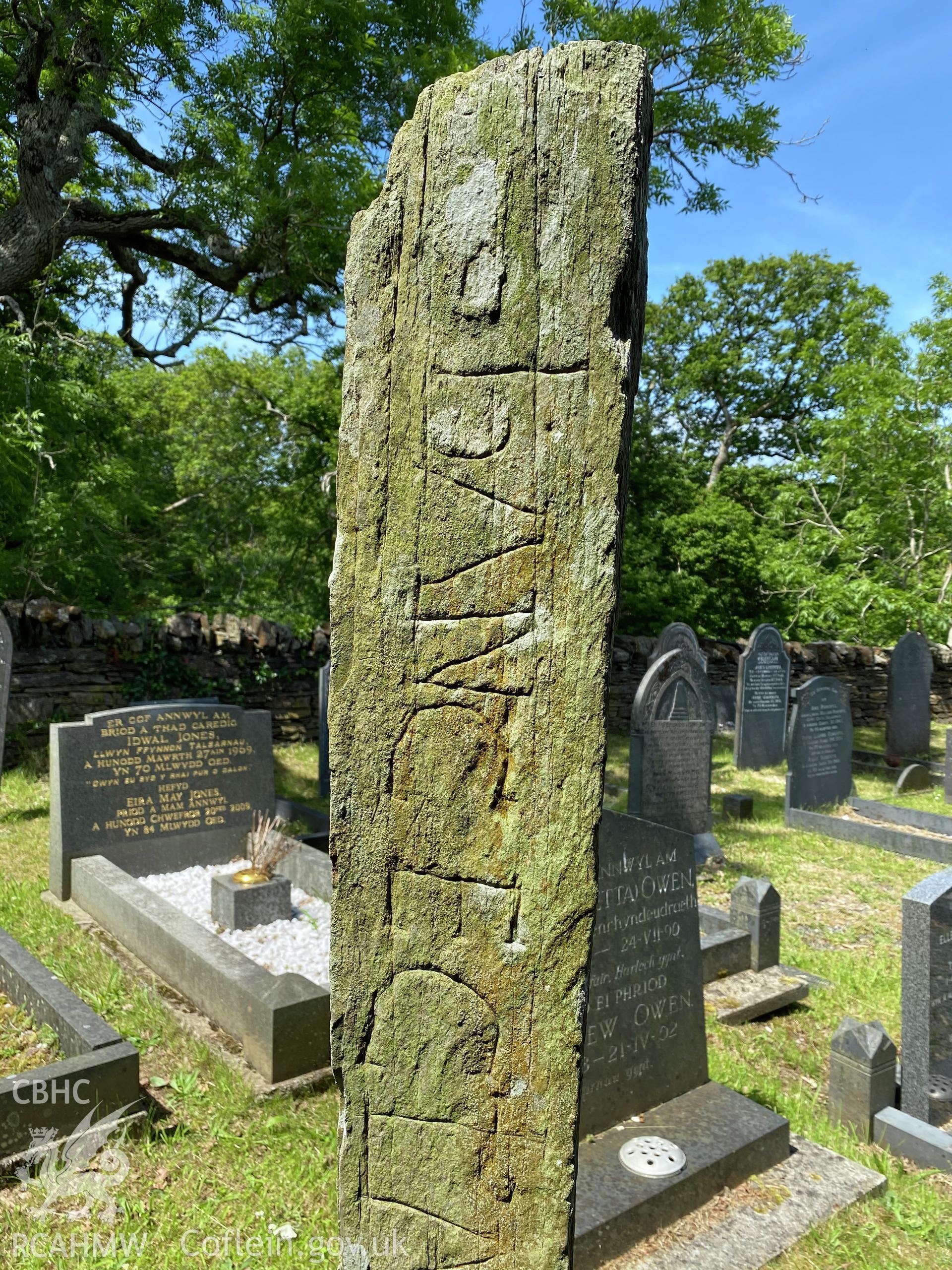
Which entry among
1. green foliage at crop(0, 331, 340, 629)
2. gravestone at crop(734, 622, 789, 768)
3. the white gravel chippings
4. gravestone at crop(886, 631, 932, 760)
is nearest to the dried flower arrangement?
the white gravel chippings

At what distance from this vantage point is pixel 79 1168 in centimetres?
329

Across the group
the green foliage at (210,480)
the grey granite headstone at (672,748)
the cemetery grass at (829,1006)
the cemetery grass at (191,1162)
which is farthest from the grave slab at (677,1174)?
the green foliage at (210,480)

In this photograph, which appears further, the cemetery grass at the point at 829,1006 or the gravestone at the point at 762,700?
the gravestone at the point at 762,700

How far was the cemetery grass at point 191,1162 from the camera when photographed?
2.96 metres

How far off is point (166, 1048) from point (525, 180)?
426 centimetres

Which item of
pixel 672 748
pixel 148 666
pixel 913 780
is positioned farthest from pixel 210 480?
pixel 913 780

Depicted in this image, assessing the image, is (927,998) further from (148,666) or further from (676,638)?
(148,666)

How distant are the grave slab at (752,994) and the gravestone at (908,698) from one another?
8.30 meters

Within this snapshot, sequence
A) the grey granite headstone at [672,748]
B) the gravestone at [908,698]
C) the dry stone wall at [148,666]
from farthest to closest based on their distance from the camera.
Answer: the gravestone at [908,698], the dry stone wall at [148,666], the grey granite headstone at [672,748]

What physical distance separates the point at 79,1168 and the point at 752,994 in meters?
3.64

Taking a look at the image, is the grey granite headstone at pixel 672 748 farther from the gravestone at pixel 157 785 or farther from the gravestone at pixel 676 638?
the gravestone at pixel 676 638

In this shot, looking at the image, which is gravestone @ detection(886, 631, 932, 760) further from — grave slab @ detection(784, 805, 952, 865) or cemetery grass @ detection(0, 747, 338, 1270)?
cemetery grass @ detection(0, 747, 338, 1270)

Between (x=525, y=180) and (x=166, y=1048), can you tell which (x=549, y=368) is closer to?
(x=525, y=180)

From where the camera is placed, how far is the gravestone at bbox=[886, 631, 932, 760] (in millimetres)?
12352
